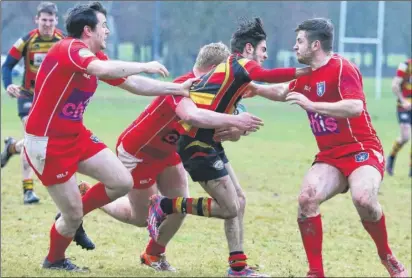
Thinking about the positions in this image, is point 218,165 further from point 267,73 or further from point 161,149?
point 267,73

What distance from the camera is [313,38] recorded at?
693cm

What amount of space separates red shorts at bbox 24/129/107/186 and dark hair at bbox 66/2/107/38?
31.3 inches

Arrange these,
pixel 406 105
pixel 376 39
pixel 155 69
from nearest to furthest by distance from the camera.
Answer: pixel 155 69 < pixel 406 105 < pixel 376 39

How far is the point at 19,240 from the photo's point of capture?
28.9 ft

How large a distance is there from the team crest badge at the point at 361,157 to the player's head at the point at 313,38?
2.67ft

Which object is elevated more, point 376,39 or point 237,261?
point 237,261

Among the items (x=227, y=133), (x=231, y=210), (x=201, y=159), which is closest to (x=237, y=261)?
(x=231, y=210)

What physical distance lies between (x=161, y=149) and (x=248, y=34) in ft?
3.80

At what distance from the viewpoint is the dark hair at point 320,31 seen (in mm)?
6926

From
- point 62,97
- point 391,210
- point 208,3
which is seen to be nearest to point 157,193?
point 62,97

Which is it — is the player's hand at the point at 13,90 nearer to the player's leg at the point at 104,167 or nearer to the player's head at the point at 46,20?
the player's head at the point at 46,20

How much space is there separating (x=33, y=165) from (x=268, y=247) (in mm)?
3005

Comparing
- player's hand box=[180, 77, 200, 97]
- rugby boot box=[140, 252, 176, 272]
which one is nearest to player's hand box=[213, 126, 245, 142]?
player's hand box=[180, 77, 200, 97]

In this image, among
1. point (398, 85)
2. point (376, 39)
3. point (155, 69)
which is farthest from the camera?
point (376, 39)
